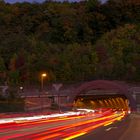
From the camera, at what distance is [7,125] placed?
141ft

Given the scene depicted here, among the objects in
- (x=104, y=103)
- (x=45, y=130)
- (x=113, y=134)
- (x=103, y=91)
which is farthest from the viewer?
(x=104, y=103)

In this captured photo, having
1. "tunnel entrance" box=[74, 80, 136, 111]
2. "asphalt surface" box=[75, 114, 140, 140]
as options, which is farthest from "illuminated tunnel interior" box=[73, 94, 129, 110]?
"asphalt surface" box=[75, 114, 140, 140]

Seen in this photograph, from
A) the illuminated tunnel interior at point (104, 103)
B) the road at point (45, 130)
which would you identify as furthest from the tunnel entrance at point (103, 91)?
the road at point (45, 130)

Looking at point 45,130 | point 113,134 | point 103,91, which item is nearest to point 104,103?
point 103,91

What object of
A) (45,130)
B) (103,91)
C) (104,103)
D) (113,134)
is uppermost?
(103,91)

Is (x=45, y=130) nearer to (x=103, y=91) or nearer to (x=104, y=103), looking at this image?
(x=103, y=91)

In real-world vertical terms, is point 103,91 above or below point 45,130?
above

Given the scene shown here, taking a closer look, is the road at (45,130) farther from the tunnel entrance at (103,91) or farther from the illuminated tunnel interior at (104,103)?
the illuminated tunnel interior at (104,103)

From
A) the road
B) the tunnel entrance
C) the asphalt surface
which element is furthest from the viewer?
the tunnel entrance

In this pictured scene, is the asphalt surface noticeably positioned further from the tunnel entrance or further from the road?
the tunnel entrance

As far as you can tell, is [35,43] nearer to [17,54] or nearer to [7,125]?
[17,54]

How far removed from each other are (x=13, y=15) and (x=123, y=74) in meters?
69.6

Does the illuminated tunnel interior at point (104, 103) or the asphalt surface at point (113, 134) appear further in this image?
the illuminated tunnel interior at point (104, 103)

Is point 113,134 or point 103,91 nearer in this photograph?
point 113,134
